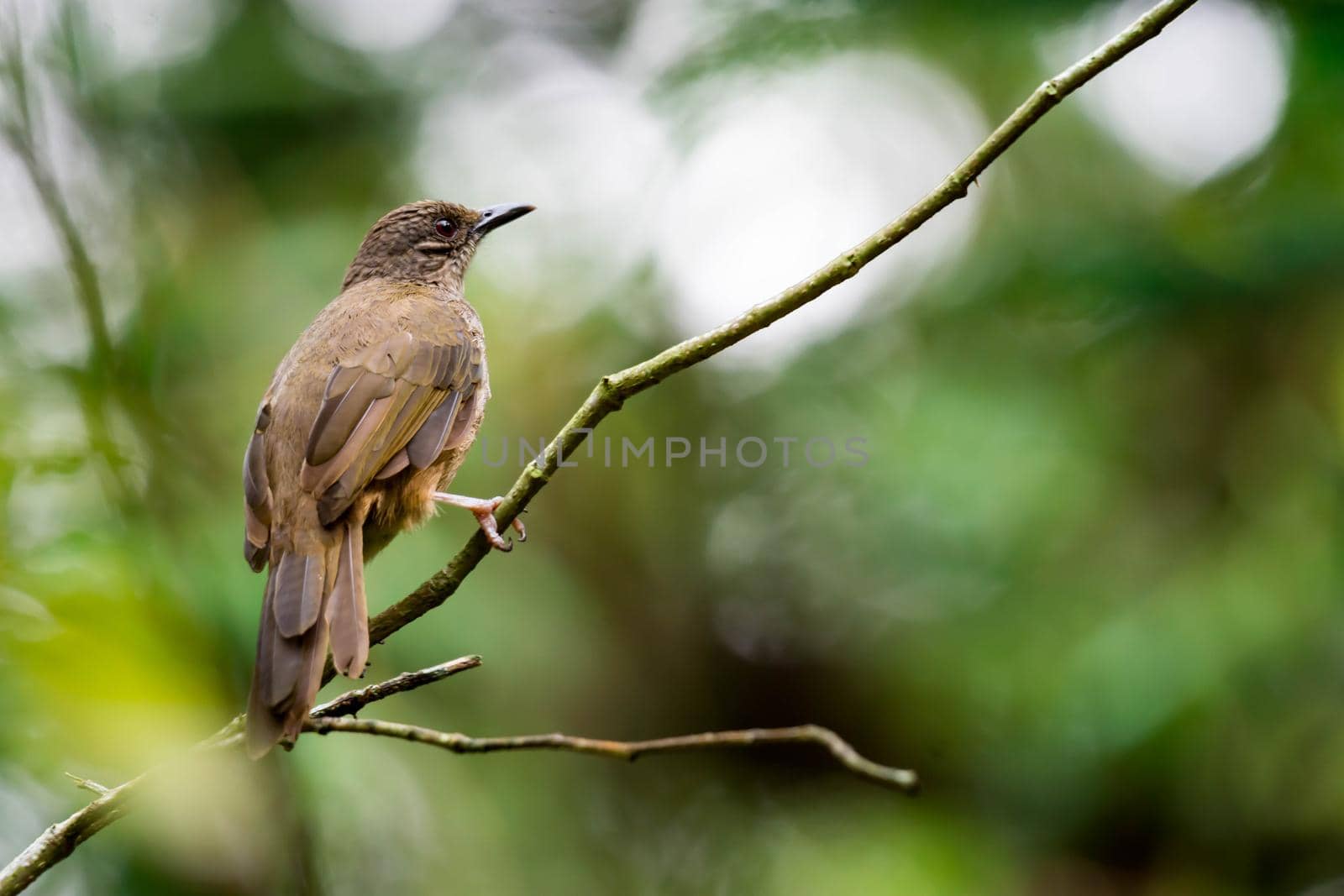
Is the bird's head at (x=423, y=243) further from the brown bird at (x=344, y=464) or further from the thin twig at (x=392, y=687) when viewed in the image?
the thin twig at (x=392, y=687)

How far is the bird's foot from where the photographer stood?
2600 mm

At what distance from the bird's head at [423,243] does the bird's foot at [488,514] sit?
1224mm

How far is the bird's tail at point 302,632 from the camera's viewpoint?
2262 millimetres

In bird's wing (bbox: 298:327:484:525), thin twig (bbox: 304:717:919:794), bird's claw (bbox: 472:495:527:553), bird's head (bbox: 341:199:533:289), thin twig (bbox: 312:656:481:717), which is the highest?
bird's head (bbox: 341:199:533:289)

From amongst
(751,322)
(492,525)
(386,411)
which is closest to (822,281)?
(751,322)

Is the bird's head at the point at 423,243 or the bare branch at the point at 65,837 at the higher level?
the bird's head at the point at 423,243

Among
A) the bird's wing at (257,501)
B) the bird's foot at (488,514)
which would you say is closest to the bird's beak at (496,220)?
the bird's foot at (488,514)

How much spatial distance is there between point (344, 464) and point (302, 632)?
665mm

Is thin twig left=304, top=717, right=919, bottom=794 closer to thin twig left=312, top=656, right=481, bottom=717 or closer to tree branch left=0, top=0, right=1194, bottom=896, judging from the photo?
thin twig left=312, top=656, right=481, bottom=717

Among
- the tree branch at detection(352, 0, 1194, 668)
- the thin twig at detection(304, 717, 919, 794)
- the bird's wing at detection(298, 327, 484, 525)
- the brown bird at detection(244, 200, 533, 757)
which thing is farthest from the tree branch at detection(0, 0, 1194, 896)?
the bird's wing at detection(298, 327, 484, 525)

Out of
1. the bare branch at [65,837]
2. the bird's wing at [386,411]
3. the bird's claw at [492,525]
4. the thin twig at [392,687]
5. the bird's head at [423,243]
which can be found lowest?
the bare branch at [65,837]

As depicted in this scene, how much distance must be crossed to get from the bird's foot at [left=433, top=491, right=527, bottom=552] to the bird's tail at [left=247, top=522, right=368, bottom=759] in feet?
1.02

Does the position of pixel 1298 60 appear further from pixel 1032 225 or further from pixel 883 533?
pixel 883 533

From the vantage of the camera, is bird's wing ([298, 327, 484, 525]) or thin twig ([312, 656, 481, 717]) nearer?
thin twig ([312, 656, 481, 717])
